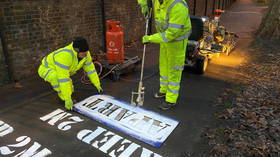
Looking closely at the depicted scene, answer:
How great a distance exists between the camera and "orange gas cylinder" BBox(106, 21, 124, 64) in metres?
5.20

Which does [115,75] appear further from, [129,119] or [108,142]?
[108,142]

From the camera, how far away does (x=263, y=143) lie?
125 inches

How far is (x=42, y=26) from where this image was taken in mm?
5121

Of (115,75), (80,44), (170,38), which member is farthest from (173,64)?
(115,75)

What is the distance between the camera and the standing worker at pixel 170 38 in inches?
135

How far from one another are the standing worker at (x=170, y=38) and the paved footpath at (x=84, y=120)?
36 cm

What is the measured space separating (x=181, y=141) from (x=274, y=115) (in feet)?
5.72

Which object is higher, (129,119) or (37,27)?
(37,27)

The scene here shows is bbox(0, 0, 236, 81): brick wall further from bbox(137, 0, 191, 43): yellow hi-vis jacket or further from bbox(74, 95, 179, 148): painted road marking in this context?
bbox(137, 0, 191, 43): yellow hi-vis jacket

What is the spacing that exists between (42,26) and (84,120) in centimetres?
258

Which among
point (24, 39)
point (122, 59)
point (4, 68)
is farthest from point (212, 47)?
point (4, 68)

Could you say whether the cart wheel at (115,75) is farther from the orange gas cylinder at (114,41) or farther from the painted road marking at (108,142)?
the painted road marking at (108,142)

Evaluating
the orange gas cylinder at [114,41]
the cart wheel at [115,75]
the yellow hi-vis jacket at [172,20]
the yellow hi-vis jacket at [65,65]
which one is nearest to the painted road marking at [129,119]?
the yellow hi-vis jacket at [65,65]

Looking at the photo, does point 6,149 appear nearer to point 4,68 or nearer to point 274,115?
point 4,68
